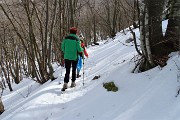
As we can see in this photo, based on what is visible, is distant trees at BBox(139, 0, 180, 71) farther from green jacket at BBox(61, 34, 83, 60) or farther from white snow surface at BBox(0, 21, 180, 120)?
green jacket at BBox(61, 34, 83, 60)

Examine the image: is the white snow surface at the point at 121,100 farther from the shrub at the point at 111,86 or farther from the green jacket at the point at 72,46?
the green jacket at the point at 72,46

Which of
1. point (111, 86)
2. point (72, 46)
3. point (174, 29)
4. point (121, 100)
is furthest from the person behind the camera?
point (72, 46)

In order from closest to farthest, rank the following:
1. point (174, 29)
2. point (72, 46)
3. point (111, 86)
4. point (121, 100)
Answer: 1. point (121, 100)
2. point (174, 29)
3. point (111, 86)
4. point (72, 46)

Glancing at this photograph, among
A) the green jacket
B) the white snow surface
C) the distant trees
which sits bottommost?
the white snow surface

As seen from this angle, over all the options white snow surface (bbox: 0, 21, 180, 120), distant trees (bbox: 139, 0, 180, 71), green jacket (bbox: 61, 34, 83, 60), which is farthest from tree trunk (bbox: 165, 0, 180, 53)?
green jacket (bbox: 61, 34, 83, 60)

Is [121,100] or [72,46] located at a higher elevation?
[72,46]

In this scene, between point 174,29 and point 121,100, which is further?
point 174,29

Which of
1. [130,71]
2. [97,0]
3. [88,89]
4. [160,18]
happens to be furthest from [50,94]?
[97,0]

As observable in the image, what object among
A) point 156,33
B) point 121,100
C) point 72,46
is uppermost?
point 156,33

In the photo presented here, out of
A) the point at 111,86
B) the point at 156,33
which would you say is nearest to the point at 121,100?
the point at 111,86

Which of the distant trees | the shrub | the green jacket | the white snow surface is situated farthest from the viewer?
the green jacket

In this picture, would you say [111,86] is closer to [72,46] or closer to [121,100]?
[121,100]

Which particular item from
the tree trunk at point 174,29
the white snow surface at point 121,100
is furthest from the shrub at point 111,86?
the tree trunk at point 174,29

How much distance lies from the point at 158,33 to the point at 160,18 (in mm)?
374
